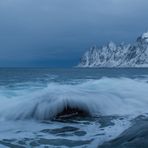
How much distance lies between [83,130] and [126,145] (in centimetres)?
308

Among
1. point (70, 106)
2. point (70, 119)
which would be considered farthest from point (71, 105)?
point (70, 119)

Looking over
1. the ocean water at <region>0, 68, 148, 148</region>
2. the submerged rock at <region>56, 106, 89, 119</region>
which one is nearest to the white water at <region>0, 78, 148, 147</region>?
the ocean water at <region>0, 68, 148, 148</region>

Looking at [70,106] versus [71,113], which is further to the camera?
[70,106]

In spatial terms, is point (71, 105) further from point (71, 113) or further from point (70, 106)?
point (71, 113)

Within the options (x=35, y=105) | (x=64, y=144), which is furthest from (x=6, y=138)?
(x=35, y=105)

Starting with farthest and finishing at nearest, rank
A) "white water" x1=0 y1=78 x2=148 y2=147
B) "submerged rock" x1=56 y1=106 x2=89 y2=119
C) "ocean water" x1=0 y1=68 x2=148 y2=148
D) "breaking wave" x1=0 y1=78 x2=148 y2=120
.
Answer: "breaking wave" x1=0 y1=78 x2=148 y2=120 < "submerged rock" x1=56 y1=106 x2=89 y2=119 < "white water" x1=0 y1=78 x2=148 y2=147 < "ocean water" x1=0 y1=68 x2=148 y2=148

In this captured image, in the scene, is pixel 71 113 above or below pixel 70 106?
below

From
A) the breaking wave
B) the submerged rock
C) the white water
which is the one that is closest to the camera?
the white water

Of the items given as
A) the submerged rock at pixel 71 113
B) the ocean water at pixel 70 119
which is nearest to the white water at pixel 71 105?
the ocean water at pixel 70 119

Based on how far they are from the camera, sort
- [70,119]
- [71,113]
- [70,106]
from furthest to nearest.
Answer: [70,106] → [71,113] → [70,119]

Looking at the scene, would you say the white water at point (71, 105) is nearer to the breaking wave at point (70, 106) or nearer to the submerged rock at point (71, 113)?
the breaking wave at point (70, 106)

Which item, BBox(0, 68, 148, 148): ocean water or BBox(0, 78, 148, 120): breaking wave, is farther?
BBox(0, 78, 148, 120): breaking wave

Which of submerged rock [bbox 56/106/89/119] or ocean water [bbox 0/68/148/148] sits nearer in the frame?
ocean water [bbox 0/68/148/148]

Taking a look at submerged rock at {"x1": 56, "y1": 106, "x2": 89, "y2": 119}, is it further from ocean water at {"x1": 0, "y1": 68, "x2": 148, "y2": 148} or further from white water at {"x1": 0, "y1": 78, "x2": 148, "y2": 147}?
white water at {"x1": 0, "y1": 78, "x2": 148, "y2": 147}
